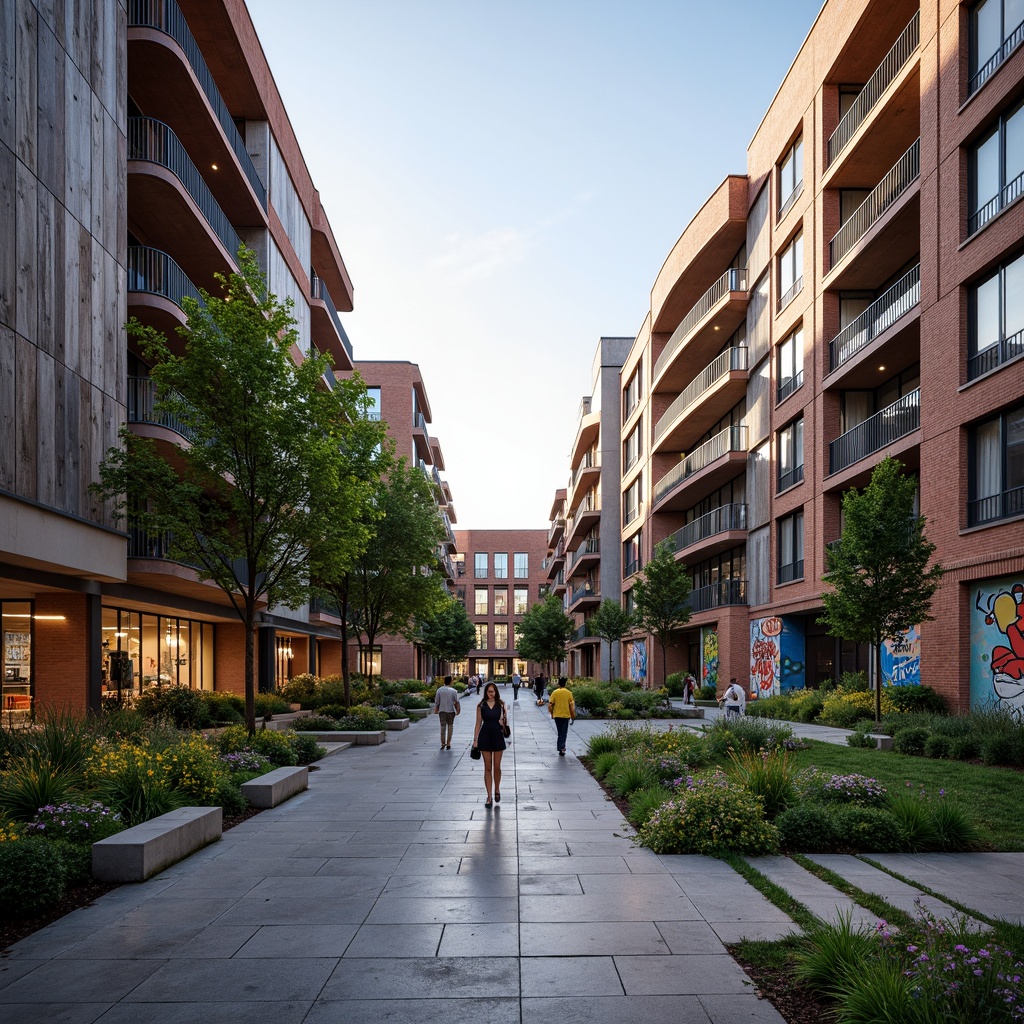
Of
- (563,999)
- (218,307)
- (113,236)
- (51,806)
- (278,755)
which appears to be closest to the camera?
(563,999)

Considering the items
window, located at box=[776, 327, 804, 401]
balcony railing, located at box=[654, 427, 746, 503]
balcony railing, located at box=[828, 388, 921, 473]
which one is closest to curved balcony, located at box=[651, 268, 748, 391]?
balcony railing, located at box=[654, 427, 746, 503]

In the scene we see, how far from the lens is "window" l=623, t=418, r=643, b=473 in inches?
2180

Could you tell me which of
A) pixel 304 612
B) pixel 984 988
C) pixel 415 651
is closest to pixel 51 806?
pixel 984 988

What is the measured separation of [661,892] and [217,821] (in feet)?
16.7

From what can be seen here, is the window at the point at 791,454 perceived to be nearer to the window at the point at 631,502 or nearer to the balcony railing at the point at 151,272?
the balcony railing at the point at 151,272

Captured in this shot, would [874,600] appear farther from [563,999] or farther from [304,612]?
[304,612]

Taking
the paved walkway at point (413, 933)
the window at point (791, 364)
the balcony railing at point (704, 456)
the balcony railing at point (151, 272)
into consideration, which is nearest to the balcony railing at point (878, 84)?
the window at point (791, 364)

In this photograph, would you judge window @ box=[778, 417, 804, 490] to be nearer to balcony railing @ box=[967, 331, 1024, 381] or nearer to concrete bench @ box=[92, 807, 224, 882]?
balcony railing @ box=[967, 331, 1024, 381]

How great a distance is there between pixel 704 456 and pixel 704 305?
6.81 m

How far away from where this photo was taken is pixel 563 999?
531 cm

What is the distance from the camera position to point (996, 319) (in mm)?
19047

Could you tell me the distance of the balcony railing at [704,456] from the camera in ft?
122

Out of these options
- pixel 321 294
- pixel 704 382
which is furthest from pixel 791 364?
pixel 321 294

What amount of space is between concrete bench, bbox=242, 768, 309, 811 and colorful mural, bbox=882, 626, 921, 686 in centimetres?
1435
